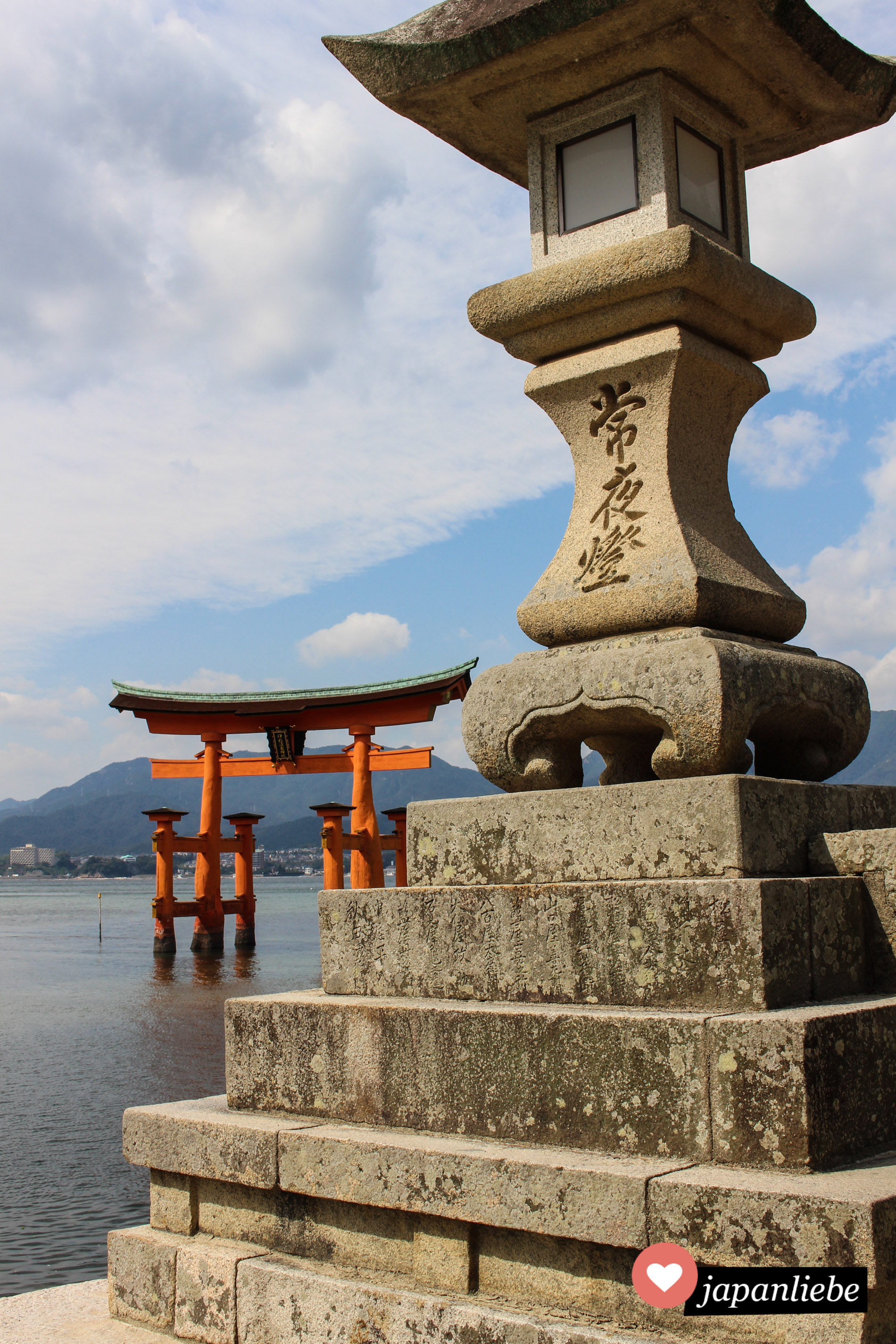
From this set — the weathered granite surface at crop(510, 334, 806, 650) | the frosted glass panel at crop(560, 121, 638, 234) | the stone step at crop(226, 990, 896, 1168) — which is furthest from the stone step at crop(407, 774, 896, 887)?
the frosted glass panel at crop(560, 121, 638, 234)

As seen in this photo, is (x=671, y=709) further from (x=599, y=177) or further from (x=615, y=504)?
(x=599, y=177)

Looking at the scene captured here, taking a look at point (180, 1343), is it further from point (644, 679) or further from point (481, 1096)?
point (644, 679)

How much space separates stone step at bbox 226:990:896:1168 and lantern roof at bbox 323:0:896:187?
2912 mm

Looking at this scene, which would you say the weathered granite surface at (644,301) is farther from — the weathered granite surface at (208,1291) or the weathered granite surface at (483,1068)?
the weathered granite surface at (208,1291)

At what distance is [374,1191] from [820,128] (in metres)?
3.92

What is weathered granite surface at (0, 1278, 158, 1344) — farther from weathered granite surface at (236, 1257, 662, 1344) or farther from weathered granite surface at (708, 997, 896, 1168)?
weathered granite surface at (708, 997, 896, 1168)

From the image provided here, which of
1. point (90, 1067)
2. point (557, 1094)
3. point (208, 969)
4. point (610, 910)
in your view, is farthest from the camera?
point (208, 969)

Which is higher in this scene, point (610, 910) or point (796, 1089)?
point (610, 910)

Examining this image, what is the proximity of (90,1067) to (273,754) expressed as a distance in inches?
462

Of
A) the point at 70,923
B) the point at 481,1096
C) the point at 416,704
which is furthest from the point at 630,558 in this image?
the point at 70,923

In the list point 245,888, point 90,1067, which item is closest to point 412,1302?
point 90,1067

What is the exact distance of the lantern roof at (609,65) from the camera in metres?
3.29

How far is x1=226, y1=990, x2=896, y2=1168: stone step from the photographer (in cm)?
230

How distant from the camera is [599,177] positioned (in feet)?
11.8
